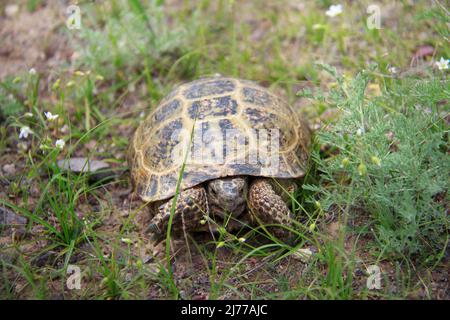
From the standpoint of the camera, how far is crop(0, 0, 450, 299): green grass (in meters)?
2.70

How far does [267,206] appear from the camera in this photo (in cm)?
291

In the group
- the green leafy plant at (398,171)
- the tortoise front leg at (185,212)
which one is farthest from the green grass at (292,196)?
the tortoise front leg at (185,212)

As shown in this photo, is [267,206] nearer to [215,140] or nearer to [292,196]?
[292,196]

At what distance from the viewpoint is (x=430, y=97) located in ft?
9.50

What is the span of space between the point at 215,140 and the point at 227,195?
400 mm

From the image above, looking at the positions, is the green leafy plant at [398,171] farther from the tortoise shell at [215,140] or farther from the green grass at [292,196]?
the tortoise shell at [215,140]

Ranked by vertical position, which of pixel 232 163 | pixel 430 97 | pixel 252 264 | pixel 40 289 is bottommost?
pixel 252 264

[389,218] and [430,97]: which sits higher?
[430,97]

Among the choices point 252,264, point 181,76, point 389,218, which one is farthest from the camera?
point 181,76

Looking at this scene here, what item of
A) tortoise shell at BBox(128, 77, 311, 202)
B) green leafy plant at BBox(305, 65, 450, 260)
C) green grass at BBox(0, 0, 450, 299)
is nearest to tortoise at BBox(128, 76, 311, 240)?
tortoise shell at BBox(128, 77, 311, 202)

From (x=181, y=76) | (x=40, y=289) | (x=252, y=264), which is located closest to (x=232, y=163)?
(x=252, y=264)

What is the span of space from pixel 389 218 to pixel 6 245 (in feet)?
7.94

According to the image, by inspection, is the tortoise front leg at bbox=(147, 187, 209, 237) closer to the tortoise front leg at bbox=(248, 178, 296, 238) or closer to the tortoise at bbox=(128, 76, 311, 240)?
the tortoise at bbox=(128, 76, 311, 240)
